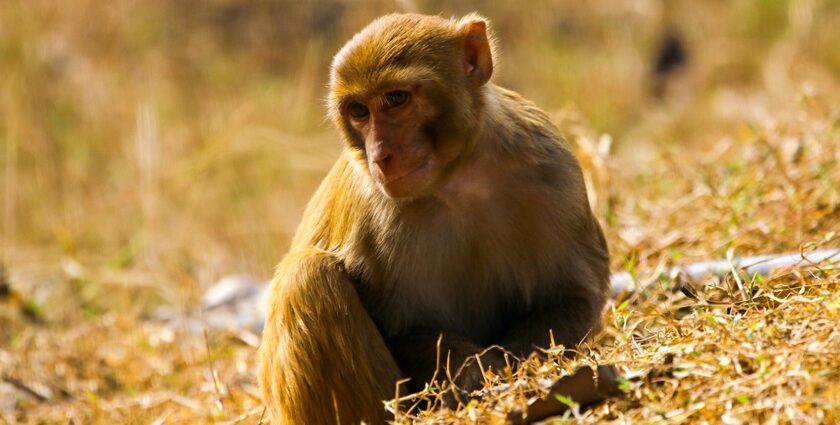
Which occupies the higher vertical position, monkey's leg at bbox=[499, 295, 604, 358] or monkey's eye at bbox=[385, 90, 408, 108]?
monkey's eye at bbox=[385, 90, 408, 108]

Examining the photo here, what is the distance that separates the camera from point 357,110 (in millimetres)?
4445

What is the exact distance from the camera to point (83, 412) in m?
6.13

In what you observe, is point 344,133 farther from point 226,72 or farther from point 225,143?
point 226,72

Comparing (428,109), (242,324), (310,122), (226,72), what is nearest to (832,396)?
(428,109)

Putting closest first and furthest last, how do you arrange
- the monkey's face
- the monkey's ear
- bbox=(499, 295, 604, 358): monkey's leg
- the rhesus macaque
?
the monkey's face < the rhesus macaque < bbox=(499, 295, 604, 358): monkey's leg < the monkey's ear

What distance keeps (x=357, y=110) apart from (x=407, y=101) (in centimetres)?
25

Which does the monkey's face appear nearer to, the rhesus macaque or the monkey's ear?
the rhesus macaque

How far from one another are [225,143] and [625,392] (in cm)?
796

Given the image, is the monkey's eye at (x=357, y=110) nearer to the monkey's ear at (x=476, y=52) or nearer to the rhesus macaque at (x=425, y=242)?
the rhesus macaque at (x=425, y=242)

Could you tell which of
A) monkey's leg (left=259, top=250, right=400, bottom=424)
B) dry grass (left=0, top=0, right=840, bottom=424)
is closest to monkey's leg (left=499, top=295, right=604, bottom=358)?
dry grass (left=0, top=0, right=840, bottom=424)

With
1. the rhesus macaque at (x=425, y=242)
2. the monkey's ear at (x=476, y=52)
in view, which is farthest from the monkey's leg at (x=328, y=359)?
the monkey's ear at (x=476, y=52)

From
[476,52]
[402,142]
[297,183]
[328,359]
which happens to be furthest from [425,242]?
[297,183]

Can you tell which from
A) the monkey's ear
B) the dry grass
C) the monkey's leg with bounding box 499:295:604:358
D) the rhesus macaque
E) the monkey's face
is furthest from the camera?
the monkey's ear

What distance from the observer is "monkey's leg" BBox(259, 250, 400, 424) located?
4.42m
